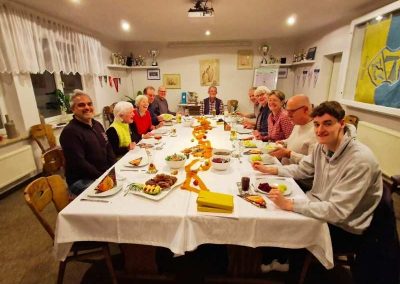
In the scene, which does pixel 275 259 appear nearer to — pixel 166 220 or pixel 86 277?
pixel 166 220

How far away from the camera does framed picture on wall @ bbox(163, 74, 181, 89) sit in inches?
241

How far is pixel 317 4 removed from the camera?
2973 mm

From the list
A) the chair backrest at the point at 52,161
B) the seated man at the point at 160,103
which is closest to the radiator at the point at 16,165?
the chair backrest at the point at 52,161

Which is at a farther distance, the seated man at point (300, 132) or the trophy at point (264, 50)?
the trophy at point (264, 50)

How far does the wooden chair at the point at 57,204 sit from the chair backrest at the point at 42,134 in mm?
2063

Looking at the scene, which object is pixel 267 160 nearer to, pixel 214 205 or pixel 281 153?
pixel 281 153

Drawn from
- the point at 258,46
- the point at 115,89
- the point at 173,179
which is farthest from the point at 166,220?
the point at 258,46

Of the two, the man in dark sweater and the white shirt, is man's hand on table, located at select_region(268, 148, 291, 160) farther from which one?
the man in dark sweater

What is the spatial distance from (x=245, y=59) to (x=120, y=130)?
4.55 m

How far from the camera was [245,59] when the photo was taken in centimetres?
586

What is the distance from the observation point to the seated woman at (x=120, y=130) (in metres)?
2.32

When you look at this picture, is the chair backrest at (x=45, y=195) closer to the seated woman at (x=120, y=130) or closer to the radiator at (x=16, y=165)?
the seated woman at (x=120, y=130)

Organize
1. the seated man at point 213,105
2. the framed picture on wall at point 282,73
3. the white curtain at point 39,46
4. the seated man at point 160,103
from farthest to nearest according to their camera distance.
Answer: the framed picture on wall at point 282,73
the seated man at point 213,105
the seated man at point 160,103
the white curtain at point 39,46

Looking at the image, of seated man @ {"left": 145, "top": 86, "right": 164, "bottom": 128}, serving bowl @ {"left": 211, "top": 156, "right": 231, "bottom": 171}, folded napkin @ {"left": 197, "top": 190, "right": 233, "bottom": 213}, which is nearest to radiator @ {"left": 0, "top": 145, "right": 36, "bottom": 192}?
seated man @ {"left": 145, "top": 86, "right": 164, "bottom": 128}
